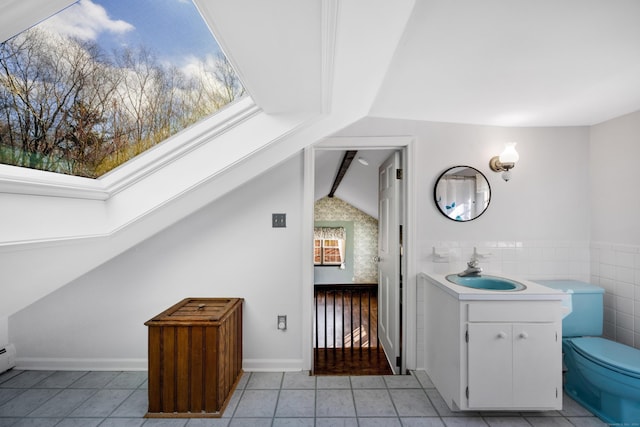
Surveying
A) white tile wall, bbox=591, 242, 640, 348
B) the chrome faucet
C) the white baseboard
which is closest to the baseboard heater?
the white baseboard

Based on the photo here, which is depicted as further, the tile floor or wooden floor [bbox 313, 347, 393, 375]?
wooden floor [bbox 313, 347, 393, 375]

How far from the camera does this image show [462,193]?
8.00 ft

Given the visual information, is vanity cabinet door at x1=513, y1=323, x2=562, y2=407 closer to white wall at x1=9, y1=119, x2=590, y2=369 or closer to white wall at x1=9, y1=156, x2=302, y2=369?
white wall at x1=9, y1=119, x2=590, y2=369

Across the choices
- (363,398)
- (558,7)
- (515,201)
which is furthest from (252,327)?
(558,7)

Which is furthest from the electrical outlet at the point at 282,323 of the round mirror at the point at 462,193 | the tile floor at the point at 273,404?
the round mirror at the point at 462,193

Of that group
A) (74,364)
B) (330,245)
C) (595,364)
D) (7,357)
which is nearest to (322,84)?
(595,364)

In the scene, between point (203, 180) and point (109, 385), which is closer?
point (203, 180)

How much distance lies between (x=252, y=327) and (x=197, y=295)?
0.51 m

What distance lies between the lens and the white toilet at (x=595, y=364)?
67.4 inches

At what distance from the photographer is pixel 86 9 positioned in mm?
821

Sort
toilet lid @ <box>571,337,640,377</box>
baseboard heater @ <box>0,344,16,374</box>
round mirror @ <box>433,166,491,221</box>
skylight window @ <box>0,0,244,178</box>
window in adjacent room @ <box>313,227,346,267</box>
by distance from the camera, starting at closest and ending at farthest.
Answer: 1. skylight window @ <box>0,0,244,178</box>
2. toilet lid @ <box>571,337,640,377</box>
3. baseboard heater @ <box>0,344,16,374</box>
4. round mirror @ <box>433,166,491,221</box>
5. window in adjacent room @ <box>313,227,346,267</box>

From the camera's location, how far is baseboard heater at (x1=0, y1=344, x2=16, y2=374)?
7.64 feet

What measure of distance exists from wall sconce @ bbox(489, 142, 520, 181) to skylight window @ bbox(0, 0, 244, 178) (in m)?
2.02

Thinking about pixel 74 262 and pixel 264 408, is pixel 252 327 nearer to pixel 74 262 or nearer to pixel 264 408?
pixel 264 408
